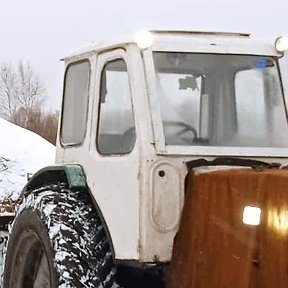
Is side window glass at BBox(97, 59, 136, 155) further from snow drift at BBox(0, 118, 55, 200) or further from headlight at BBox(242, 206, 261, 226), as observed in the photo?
snow drift at BBox(0, 118, 55, 200)

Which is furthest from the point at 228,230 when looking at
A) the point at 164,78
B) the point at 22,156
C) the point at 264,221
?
the point at 22,156

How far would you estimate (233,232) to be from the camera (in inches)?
191

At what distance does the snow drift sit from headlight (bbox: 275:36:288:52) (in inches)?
415

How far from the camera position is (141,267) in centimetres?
526

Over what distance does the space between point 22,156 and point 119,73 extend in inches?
601

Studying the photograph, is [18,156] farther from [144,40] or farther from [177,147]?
[177,147]

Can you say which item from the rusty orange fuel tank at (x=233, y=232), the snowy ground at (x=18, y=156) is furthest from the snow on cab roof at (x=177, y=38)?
the snowy ground at (x=18, y=156)

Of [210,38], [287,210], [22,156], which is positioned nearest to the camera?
[287,210]

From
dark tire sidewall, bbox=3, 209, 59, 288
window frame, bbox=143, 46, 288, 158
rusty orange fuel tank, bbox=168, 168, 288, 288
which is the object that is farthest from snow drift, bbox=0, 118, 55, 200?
rusty orange fuel tank, bbox=168, 168, 288, 288

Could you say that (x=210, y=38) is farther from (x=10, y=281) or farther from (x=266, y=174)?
(x=10, y=281)

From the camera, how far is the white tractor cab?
17.0ft

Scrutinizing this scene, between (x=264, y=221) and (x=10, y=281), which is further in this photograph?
(x=10, y=281)

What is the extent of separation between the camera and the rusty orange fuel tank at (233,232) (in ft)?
15.0

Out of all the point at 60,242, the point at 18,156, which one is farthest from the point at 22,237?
the point at 18,156
